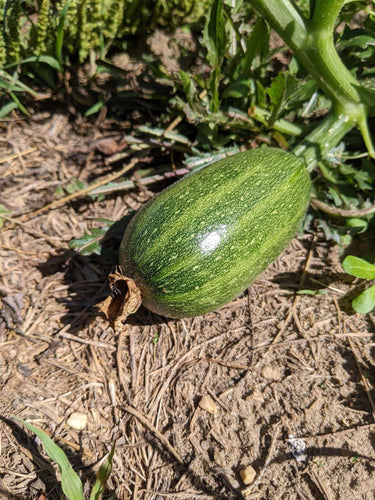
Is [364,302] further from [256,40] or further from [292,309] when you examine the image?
[256,40]

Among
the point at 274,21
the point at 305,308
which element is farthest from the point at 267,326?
the point at 274,21

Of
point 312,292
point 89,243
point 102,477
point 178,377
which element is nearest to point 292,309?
point 312,292

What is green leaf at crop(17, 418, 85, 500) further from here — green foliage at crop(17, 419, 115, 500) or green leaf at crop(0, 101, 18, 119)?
green leaf at crop(0, 101, 18, 119)

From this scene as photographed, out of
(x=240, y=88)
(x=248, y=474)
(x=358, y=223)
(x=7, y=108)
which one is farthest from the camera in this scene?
(x=7, y=108)

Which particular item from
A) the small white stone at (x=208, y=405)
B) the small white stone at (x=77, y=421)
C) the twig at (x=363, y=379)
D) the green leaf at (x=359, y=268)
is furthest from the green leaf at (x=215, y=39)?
the small white stone at (x=77, y=421)

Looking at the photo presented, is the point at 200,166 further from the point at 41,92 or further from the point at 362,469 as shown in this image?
the point at 362,469

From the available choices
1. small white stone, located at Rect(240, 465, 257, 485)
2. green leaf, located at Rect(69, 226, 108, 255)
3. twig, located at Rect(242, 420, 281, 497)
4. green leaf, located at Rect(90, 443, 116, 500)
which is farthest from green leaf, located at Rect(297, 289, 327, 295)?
green leaf, located at Rect(90, 443, 116, 500)
